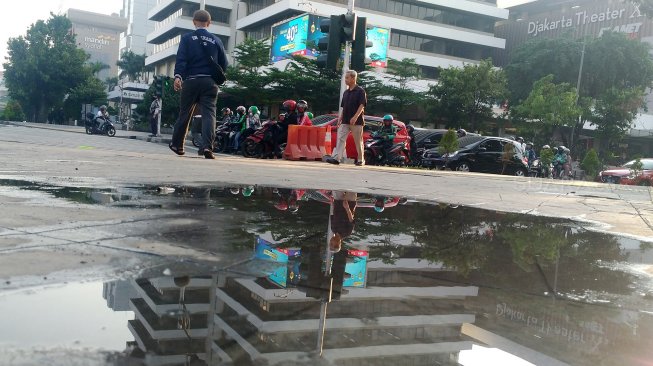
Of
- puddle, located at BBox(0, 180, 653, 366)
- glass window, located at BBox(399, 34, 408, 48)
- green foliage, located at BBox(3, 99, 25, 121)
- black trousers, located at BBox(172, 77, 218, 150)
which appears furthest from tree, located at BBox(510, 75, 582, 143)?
green foliage, located at BBox(3, 99, 25, 121)

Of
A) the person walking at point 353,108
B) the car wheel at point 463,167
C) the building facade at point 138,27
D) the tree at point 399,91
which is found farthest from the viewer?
the building facade at point 138,27

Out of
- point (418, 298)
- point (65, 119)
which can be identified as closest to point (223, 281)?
point (418, 298)

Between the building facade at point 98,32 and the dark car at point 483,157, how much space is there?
557ft

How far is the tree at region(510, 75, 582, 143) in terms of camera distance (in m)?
38.8

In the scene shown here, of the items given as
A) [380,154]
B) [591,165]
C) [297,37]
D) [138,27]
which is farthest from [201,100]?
[138,27]

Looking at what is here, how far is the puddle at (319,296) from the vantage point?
1.51 m

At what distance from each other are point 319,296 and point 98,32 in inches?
7609

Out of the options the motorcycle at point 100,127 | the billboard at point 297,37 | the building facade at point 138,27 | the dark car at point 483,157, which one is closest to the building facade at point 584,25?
the billboard at point 297,37

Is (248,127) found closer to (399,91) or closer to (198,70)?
(198,70)

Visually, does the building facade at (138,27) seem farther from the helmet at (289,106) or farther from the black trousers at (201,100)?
the black trousers at (201,100)

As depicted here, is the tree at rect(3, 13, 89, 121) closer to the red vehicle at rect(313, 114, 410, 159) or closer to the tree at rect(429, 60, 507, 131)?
the tree at rect(429, 60, 507, 131)

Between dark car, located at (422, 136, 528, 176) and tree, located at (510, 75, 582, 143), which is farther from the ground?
tree, located at (510, 75, 582, 143)

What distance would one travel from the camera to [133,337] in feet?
4.91

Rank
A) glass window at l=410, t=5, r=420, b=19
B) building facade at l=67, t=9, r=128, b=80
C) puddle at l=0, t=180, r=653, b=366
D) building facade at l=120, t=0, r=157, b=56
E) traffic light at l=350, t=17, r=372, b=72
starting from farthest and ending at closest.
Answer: building facade at l=67, t=9, r=128, b=80, building facade at l=120, t=0, r=157, b=56, glass window at l=410, t=5, r=420, b=19, traffic light at l=350, t=17, r=372, b=72, puddle at l=0, t=180, r=653, b=366
